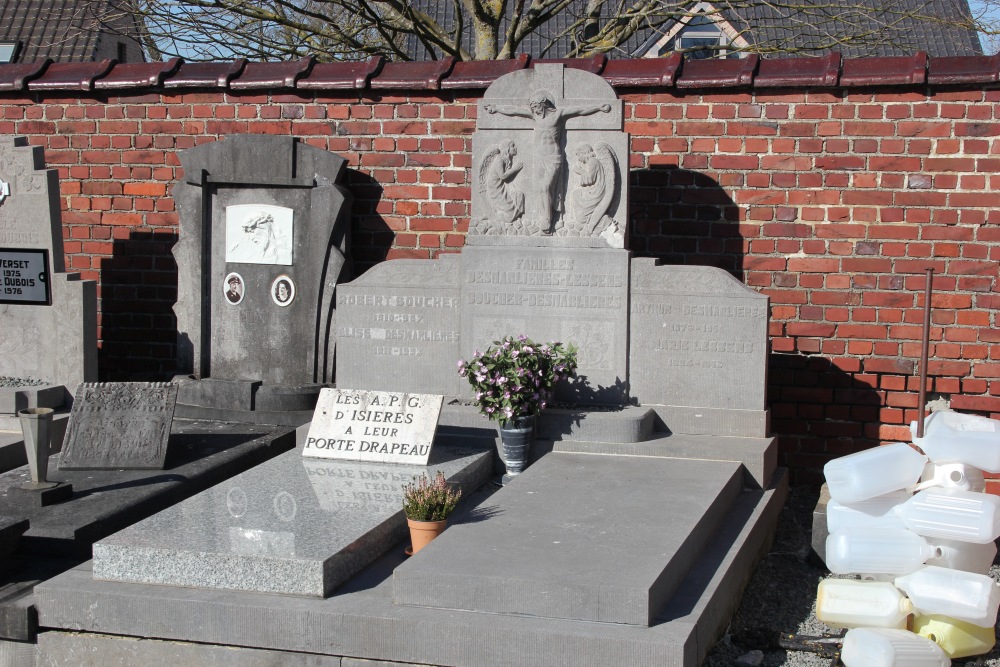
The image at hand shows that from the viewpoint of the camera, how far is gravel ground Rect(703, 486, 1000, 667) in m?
4.26

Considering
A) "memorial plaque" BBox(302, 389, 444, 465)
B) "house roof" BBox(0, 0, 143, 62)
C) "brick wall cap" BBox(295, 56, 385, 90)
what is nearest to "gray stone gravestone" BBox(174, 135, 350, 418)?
"brick wall cap" BBox(295, 56, 385, 90)

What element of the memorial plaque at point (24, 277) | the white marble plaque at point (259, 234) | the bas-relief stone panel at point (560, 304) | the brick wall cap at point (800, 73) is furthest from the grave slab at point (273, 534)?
the brick wall cap at point (800, 73)

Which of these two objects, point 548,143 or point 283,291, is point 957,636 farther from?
point 283,291

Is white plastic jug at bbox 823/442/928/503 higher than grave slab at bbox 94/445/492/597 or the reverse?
higher

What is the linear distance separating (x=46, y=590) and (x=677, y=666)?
7.70 feet

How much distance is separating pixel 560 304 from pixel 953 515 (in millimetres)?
2665

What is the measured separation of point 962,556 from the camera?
4.33m

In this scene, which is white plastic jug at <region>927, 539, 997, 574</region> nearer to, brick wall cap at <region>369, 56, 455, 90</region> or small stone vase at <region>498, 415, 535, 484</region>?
small stone vase at <region>498, 415, 535, 484</region>

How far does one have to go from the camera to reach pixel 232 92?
303 inches

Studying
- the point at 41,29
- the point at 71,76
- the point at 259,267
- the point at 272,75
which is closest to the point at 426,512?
the point at 259,267

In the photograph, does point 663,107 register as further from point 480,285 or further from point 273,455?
point 273,455

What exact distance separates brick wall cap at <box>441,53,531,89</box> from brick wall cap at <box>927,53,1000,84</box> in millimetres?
2519

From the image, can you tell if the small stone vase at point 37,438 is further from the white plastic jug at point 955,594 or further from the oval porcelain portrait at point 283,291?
the white plastic jug at point 955,594

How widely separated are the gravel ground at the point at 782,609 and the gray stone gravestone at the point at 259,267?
3104 millimetres
